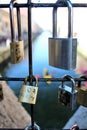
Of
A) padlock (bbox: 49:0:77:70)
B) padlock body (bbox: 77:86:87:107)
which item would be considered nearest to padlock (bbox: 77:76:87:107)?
padlock body (bbox: 77:86:87:107)

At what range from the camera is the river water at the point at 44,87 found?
2527mm

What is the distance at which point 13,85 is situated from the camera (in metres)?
2.64

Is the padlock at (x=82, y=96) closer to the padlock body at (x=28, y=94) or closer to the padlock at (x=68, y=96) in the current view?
the padlock at (x=68, y=96)

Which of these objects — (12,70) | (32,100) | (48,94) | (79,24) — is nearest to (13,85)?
(12,70)

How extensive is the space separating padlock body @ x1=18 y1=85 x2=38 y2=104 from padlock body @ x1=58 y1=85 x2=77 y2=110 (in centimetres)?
8

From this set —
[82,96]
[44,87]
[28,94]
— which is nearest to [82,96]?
[82,96]

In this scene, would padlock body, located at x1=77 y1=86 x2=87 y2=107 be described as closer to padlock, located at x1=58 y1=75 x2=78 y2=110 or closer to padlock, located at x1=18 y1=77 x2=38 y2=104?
padlock, located at x1=58 y1=75 x2=78 y2=110

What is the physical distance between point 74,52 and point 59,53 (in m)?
0.04

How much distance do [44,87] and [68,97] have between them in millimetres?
2126

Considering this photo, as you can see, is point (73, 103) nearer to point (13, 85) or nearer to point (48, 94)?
point (13, 85)

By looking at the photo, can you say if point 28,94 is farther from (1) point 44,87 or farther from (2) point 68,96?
(1) point 44,87

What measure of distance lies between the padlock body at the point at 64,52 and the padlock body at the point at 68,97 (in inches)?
3.3

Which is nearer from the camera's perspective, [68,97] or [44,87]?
[68,97]

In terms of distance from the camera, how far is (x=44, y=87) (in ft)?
9.39
